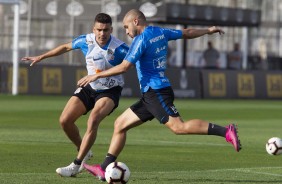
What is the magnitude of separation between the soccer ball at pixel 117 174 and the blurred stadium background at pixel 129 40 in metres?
24.5

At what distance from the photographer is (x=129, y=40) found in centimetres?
4706

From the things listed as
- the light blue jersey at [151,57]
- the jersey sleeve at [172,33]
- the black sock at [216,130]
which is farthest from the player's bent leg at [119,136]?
the jersey sleeve at [172,33]

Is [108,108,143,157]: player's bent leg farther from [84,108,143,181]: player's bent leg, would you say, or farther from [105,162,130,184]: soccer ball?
[105,162,130,184]: soccer ball

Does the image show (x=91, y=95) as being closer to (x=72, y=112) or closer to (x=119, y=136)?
(x=72, y=112)

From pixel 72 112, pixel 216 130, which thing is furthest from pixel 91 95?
pixel 216 130

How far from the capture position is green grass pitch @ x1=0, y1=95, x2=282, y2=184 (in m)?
13.8

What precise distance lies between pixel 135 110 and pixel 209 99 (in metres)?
26.9

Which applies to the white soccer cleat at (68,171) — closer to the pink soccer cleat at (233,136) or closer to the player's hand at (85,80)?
the player's hand at (85,80)

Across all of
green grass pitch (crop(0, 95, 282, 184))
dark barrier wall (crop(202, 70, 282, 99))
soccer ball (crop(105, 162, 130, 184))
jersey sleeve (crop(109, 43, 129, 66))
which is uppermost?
jersey sleeve (crop(109, 43, 129, 66))

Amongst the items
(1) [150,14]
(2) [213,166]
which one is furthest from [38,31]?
(2) [213,166]

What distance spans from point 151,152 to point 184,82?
73.3ft

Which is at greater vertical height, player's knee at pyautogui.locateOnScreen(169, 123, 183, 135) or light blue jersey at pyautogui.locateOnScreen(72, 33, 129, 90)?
light blue jersey at pyautogui.locateOnScreen(72, 33, 129, 90)

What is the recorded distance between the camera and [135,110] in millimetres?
13266

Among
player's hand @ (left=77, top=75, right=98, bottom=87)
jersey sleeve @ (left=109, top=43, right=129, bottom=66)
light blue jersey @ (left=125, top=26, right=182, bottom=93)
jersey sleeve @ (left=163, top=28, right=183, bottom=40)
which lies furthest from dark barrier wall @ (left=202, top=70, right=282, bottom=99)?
player's hand @ (left=77, top=75, right=98, bottom=87)
